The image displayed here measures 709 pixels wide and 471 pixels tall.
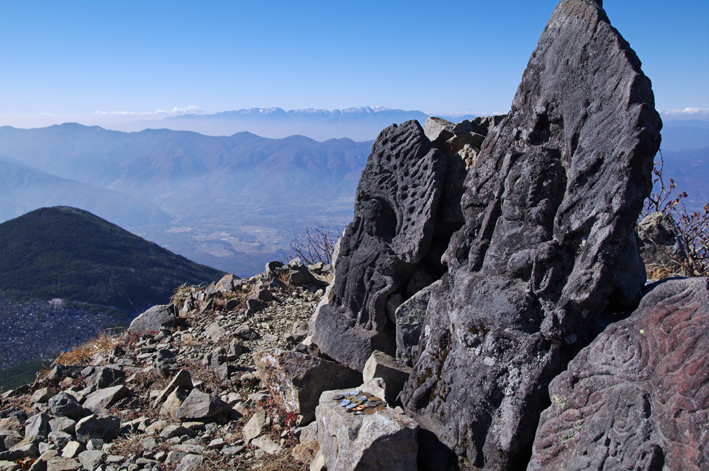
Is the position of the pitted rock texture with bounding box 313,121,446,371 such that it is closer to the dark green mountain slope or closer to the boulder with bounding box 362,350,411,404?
the boulder with bounding box 362,350,411,404

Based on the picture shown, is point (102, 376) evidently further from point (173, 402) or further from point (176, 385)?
point (173, 402)

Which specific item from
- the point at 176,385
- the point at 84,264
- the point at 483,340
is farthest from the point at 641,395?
the point at 84,264

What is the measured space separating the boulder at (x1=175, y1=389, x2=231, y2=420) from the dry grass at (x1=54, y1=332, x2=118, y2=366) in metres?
3.35

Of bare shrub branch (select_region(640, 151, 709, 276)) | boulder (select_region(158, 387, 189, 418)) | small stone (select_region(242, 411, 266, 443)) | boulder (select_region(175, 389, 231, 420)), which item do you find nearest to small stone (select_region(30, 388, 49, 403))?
boulder (select_region(158, 387, 189, 418))

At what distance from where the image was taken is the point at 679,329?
2178 mm

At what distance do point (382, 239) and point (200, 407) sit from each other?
264cm

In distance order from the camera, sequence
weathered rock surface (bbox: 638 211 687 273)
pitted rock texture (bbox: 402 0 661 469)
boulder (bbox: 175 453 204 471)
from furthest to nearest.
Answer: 1. weathered rock surface (bbox: 638 211 687 273)
2. boulder (bbox: 175 453 204 471)
3. pitted rock texture (bbox: 402 0 661 469)

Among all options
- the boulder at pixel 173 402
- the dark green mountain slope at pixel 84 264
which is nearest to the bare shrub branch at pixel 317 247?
the boulder at pixel 173 402

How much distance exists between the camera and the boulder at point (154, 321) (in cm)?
766

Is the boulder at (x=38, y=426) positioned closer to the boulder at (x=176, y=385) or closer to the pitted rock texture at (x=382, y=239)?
the boulder at (x=176, y=385)

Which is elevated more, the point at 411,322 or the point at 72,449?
the point at 411,322

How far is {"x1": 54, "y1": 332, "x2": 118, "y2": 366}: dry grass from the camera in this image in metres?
7.05

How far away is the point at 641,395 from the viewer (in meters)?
2.18

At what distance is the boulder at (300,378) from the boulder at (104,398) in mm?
1981
